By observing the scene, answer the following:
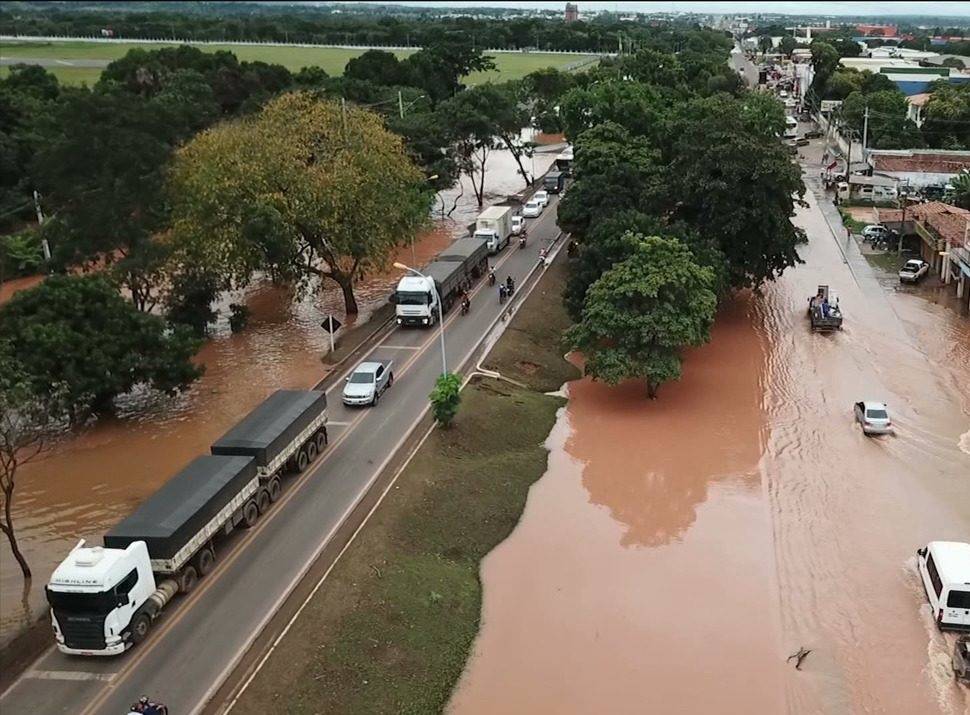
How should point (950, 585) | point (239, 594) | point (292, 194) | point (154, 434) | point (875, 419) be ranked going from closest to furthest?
1. point (950, 585)
2. point (239, 594)
3. point (154, 434)
4. point (875, 419)
5. point (292, 194)

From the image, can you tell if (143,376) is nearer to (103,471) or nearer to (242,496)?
(103,471)

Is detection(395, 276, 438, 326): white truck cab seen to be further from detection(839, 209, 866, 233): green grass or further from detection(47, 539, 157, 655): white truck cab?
detection(839, 209, 866, 233): green grass

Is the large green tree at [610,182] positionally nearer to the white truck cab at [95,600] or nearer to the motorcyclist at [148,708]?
the white truck cab at [95,600]

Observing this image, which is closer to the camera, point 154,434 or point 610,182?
point 154,434

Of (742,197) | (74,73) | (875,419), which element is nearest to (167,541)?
(875,419)

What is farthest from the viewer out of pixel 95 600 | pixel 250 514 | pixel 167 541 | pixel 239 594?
pixel 250 514

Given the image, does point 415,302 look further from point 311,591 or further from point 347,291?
point 311,591

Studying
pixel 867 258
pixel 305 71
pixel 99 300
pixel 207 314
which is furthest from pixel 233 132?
pixel 305 71
